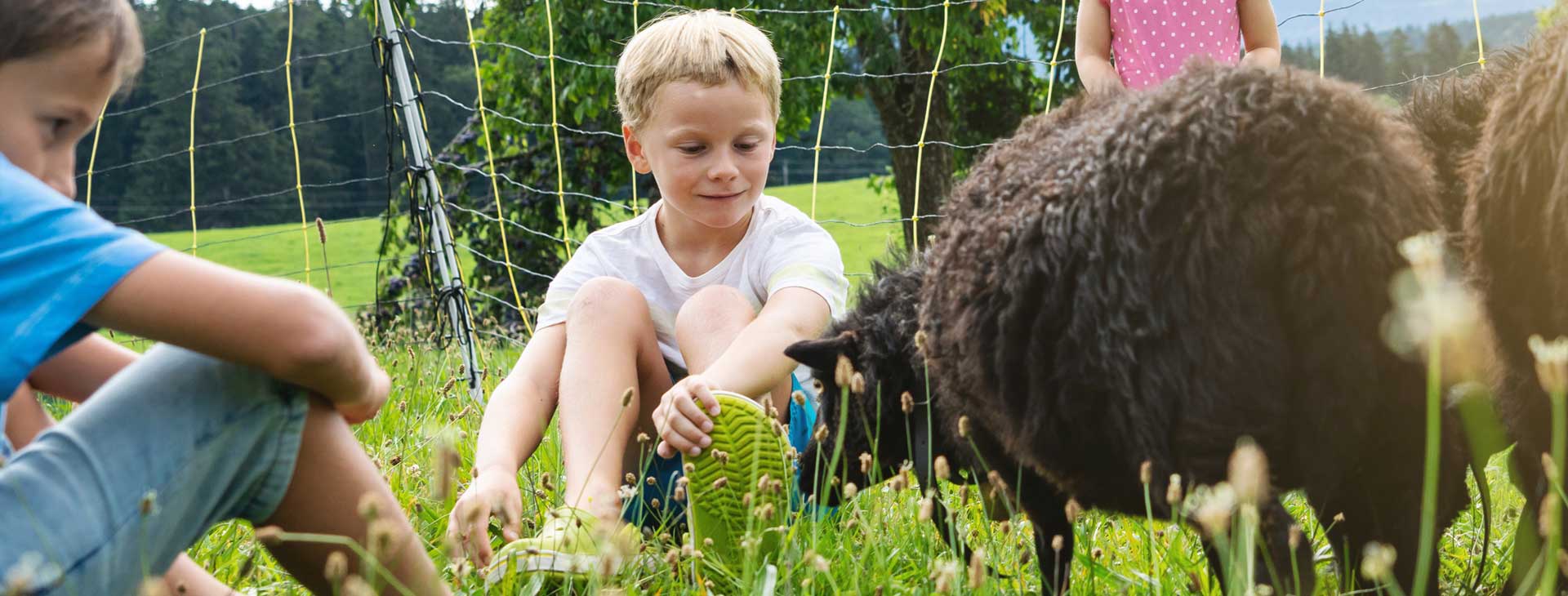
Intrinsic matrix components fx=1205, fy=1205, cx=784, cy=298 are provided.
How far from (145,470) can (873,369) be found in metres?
1.42

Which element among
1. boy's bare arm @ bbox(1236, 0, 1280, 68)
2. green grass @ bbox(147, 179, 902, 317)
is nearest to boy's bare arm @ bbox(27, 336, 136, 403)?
boy's bare arm @ bbox(1236, 0, 1280, 68)

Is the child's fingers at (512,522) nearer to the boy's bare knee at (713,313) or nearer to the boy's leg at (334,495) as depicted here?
the boy's leg at (334,495)

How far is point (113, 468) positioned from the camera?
137 cm

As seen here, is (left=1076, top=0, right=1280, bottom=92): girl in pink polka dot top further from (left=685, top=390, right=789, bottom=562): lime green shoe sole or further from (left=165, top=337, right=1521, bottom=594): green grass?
(left=685, top=390, right=789, bottom=562): lime green shoe sole

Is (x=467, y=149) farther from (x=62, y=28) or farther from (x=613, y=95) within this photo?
(x=62, y=28)

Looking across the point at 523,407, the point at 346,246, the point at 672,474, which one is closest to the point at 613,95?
the point at 523,407

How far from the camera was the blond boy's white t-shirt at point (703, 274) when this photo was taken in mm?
2930

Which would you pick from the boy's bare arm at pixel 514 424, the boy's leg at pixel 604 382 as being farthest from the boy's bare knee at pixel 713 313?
the boy's bare arm at pixel 514 424

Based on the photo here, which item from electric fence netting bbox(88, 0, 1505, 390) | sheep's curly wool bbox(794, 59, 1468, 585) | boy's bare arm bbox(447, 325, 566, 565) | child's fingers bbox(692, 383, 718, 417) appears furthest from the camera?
electric fence netting bbox(88, 0, 1505, 390)

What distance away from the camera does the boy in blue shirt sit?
1.27 metres

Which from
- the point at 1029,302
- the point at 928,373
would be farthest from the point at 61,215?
the point at 928,373

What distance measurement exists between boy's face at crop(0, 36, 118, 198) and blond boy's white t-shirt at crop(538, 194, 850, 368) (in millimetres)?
1467

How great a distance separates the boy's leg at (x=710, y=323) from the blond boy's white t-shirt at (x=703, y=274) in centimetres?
13

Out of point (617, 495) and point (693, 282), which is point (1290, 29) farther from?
point (617, 495)
